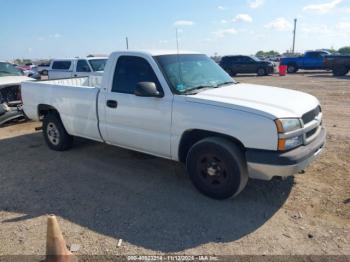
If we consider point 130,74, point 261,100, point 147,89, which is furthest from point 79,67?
point 261,100

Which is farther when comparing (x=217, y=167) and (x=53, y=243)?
(x=217, y=167)

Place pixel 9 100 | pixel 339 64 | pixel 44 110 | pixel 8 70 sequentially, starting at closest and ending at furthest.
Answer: pixel 44 110 < pixel 9 100 < pixel 8 70 < pixel 339 64

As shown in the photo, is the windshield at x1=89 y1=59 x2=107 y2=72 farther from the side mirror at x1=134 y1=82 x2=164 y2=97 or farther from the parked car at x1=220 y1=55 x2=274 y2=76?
the parked car at x1=220 y1=55 x2=274 y2=76

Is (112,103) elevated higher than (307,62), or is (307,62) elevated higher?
(112,103)

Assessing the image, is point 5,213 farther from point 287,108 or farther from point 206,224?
point 287,108

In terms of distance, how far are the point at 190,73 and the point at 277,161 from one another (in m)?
1.87

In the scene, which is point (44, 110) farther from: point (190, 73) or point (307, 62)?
point (307, 62)

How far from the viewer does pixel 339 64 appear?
2239 centimetres

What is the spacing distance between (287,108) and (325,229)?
1399 mm

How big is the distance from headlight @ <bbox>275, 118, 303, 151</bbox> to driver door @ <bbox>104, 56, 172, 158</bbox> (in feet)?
4.79

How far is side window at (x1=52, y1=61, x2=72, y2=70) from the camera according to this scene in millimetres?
15023

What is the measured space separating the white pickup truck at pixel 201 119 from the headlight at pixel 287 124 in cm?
1

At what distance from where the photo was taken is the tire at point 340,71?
73.7ft

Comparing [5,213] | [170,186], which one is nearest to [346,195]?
[170,186]
